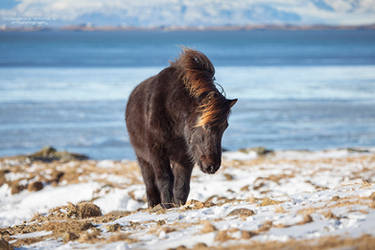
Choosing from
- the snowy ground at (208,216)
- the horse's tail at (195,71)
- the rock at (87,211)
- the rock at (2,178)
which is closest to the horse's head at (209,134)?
the horse's tail at (195,71)

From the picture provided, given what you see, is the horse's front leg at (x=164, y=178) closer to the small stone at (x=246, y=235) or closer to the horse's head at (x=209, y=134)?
the horse's head at (x=209, y=134)

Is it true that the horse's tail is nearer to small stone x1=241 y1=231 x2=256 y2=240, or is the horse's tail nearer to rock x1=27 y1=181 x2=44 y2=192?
small stone x1=241 y1=231 x2=256 y2=240

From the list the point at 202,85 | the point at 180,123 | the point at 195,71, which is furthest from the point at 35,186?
the point at 202,85

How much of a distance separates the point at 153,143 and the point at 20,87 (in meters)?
31.8

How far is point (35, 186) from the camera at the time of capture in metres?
12.8

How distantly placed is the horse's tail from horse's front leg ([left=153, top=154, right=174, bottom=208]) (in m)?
1.01

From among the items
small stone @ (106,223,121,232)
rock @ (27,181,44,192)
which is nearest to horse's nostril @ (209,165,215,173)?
Result: small stone @ (106,223,121,232)

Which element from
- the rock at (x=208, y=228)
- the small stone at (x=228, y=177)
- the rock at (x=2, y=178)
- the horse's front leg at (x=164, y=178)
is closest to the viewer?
the rock at (x=208, y=228)

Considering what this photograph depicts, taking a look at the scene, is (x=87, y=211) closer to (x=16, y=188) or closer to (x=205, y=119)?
(x=205, y=119)

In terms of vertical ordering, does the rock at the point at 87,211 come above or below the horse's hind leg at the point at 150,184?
below

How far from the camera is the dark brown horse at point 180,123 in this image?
6121 mm

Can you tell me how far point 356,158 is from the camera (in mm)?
16047

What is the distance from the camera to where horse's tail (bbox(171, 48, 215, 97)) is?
6.42 m

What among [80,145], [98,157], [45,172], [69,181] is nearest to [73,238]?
[69,181]
